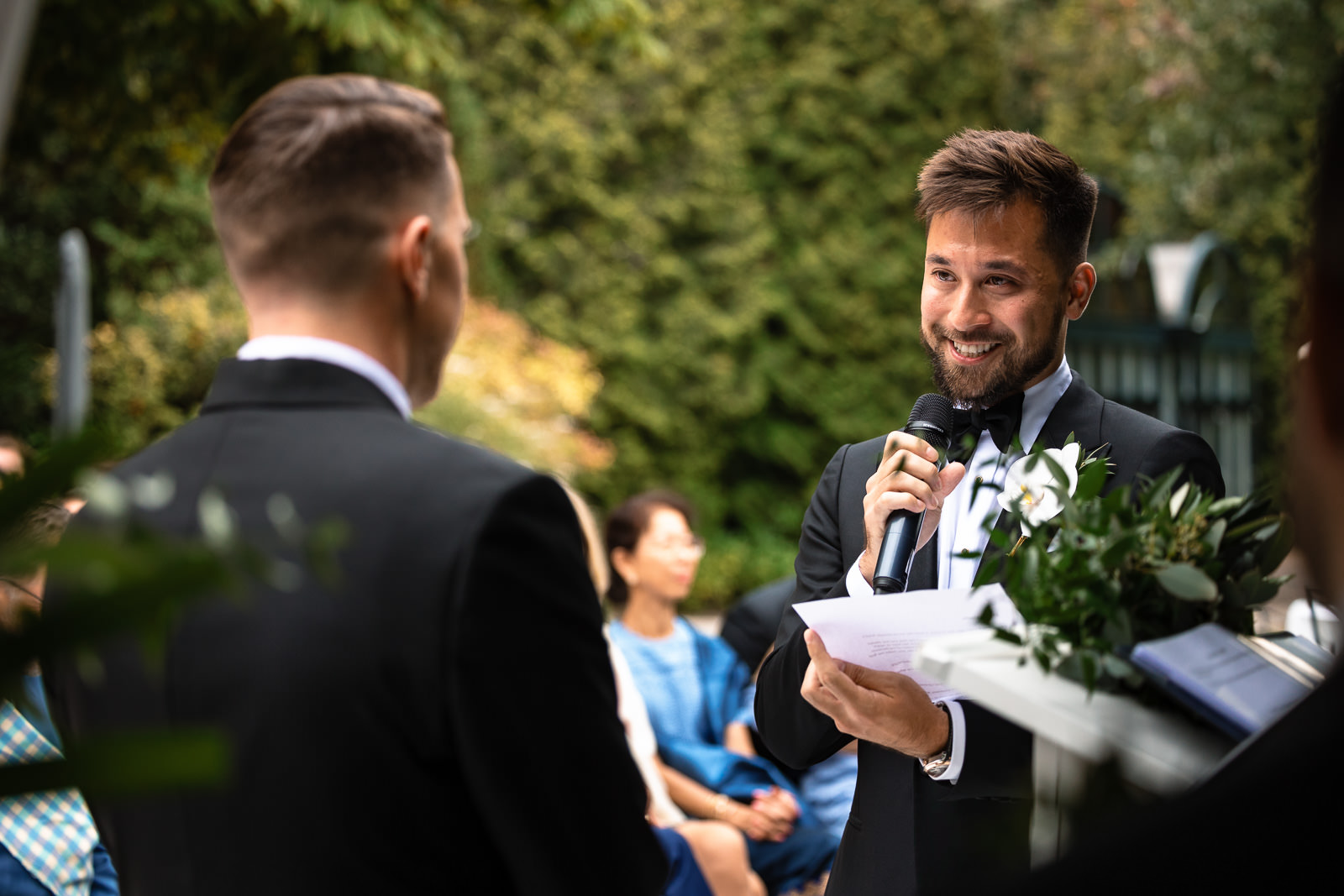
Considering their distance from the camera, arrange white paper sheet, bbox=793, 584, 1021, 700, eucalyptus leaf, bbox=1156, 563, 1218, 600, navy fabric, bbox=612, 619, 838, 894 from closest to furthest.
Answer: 1. eucalyptus leaf, bbox=1156, 563, 1218, 600
2. white paper sheet, bbox=793, 584, 1021, 700
3. navy fabric, bbox=612, 619, 838, 894

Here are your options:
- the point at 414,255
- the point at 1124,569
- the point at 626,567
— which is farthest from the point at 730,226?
the point at 1124,569

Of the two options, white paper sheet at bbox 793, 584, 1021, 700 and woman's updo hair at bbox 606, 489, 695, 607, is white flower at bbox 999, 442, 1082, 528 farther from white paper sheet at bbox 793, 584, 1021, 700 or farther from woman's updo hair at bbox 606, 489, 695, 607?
woman's updo hair at bbox 606, 489, 695, 607

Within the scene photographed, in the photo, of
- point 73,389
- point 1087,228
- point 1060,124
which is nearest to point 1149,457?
point 1087,228

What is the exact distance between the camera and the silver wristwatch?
75.5 inches

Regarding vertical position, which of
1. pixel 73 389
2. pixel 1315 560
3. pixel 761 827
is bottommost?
pixel 761 827

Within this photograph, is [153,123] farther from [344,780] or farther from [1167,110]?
[1167,110]

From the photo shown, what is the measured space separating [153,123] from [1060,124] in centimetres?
1620

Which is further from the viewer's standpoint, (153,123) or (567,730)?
(153,123)

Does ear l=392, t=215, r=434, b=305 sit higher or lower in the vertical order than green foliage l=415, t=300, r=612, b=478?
higher

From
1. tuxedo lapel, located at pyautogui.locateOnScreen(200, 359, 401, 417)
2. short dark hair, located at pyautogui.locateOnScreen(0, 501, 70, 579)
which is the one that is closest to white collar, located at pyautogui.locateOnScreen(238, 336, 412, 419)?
tuxedo lapel, located at pyautogui.locateOnScreen(200, 359, 401, 417)

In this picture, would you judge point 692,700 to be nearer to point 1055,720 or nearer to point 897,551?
point 897,551

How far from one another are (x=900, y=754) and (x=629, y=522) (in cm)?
366

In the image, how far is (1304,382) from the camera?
77 cm

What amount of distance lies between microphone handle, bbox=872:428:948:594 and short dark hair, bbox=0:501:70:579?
1298mm
